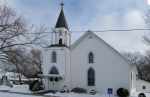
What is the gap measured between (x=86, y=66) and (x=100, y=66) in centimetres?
199

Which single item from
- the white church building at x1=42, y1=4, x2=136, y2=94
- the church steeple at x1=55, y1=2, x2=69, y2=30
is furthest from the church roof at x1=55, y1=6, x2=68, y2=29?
the white church building at x1=42, y1=4, x2=136, y2=94

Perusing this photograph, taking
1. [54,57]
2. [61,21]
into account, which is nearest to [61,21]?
[61,21]

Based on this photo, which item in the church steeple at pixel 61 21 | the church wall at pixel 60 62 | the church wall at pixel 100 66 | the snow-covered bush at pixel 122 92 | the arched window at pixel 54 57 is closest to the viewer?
the snow-covered bush at pixel 122 92

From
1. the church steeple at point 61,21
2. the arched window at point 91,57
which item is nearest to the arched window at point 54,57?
the church steeple at point 61,21

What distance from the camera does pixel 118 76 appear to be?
124 feet

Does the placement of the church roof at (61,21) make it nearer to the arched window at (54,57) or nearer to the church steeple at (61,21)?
the church steeple at (61,21)

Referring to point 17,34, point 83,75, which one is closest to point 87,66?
point 83,75

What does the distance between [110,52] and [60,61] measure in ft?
23.3

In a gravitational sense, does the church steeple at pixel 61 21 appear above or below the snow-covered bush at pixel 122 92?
above

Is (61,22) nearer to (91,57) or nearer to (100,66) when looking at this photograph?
(91,57)

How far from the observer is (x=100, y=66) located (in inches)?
1534

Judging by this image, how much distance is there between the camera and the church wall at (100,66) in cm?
3781

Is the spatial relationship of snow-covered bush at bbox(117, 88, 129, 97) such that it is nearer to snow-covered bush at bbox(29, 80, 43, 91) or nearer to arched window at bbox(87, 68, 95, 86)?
arched window at bbox(87, 68, 95, 86)

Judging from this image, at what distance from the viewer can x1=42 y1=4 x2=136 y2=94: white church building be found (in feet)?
125
